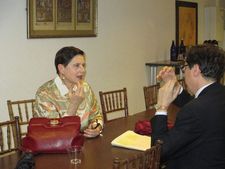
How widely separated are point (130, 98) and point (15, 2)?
6.57ft

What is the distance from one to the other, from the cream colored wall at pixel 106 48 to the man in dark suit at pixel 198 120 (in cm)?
155

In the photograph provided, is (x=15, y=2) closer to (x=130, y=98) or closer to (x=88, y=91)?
(x=88, y=91)

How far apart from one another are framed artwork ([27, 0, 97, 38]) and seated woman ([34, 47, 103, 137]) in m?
0.78

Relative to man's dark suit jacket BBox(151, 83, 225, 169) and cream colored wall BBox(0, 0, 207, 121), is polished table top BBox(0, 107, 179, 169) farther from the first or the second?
cream colored wall BBox(0, 0, 207, 121)

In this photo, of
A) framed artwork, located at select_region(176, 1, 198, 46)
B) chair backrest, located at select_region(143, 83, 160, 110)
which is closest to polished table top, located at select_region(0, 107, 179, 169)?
chair backrest, located at select_region(143, 83, 160, 110)

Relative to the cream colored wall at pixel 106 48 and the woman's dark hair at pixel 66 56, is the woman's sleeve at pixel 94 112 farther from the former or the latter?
the cream colored wall at pixel 106 48

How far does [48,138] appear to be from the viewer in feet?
5.95

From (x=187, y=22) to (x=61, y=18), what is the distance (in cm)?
277

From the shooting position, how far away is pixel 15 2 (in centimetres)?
297

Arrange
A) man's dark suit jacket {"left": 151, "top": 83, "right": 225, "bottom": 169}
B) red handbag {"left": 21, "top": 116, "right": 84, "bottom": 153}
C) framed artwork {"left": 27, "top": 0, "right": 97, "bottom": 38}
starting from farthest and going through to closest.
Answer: framed artwork {"left": 27, "top": 0, "right": 97, "bottom": 38} < red handbag {"left": 21, "top": 116, "right": 84, "bottom": 153} < man's dark suit jacket {"left": 151, "top": 83, "right": 225, "bottom": 169}

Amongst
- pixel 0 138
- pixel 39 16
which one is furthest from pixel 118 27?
pixel 0 138

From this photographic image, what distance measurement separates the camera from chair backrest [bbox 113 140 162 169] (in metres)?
1.22

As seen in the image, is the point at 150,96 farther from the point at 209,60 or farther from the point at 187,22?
the point at 187,22

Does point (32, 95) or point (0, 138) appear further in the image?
point (32, 95)
